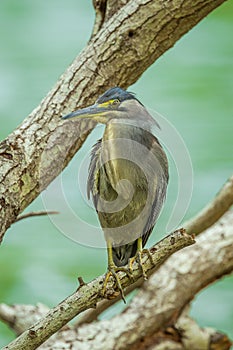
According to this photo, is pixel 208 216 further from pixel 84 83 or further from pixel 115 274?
pixel 115 274

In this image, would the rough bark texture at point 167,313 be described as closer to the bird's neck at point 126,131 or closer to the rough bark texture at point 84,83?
the rough bark texture at point 84,83

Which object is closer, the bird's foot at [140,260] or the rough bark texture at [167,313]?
the bird's foot at [140,260]

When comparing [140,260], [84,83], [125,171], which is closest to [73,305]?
[140,260]

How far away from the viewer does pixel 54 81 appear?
10.6 feet

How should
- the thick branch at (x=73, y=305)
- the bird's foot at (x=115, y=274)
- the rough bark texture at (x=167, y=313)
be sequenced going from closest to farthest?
the thick branch at (x=73, y=305), the bird's foot at (x=115, y=274), the rough bark texture at (x=167, y=313)

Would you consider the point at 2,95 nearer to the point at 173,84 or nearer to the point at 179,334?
the point at 173,84

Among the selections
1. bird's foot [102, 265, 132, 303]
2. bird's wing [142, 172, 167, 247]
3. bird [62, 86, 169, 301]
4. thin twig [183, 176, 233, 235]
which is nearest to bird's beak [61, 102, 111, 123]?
bird [62, 86, 169, 301]

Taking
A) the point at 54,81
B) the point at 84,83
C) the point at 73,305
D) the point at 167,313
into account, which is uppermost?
the point at 54,81

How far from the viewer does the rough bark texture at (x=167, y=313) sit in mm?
2105

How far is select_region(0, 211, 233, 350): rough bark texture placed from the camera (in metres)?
2.11

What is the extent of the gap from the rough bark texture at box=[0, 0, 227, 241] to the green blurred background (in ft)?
3.94

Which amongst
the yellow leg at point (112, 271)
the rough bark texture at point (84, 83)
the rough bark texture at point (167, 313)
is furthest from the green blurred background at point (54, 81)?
the yellow leg at point (112, 271)

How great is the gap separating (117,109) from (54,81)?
1.88 metres

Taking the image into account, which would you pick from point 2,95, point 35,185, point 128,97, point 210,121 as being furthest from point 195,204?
point 128,97
